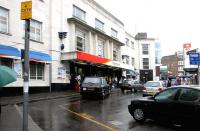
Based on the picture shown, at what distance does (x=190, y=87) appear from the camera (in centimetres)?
1023

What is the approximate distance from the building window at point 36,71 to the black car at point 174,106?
16.1 meters

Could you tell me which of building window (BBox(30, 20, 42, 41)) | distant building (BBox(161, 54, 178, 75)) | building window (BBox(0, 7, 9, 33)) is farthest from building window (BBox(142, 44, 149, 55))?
distant building (BBox(161, 54, 178, 75))

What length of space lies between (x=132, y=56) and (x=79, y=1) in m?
28.2

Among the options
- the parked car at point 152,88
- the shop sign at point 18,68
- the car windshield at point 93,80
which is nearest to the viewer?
the car windshield at point 93,80

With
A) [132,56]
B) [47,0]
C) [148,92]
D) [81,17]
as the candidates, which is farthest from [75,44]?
[132,56]

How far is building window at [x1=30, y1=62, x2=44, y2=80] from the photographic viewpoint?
2624 centimetres

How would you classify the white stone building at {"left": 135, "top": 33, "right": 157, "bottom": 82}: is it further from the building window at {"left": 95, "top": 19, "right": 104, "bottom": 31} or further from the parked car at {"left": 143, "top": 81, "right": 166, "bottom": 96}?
the parked car at {"left": 143, "top": 81, "right": 166, "bottom": 96}

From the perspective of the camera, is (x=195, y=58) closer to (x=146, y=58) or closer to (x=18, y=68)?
(x=18, y=68)

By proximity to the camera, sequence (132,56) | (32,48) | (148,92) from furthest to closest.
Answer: (132,56)
(32,48)
(148,92)

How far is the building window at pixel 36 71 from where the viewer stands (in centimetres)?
2624

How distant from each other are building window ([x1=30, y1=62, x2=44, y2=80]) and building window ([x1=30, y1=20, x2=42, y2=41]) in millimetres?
2272

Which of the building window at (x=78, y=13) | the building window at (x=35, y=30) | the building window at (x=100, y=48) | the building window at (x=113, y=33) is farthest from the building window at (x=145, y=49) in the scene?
the building window at (x=35, y=30)

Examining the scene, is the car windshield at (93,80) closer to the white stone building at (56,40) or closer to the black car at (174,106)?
the white stone building at (56,40)

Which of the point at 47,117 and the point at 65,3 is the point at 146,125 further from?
the point at 65,3
